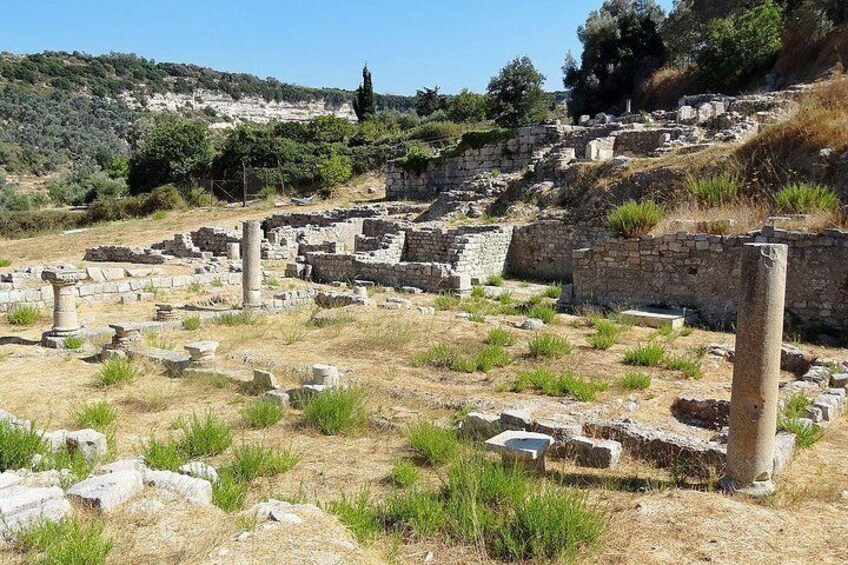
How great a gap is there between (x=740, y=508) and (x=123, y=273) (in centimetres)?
1759

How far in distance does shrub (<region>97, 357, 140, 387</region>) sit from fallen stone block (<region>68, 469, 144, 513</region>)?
14.2 feet

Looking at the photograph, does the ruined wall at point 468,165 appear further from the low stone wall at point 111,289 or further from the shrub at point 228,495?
the shrub at point 228,495

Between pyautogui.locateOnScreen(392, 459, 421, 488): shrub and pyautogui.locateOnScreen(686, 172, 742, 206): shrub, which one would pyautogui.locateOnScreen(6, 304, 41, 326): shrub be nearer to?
→ pyautogui.locateOnScreen(392, 459, 421, 488): shrub

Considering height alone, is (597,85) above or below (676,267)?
above

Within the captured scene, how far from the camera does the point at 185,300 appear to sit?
16812 mm

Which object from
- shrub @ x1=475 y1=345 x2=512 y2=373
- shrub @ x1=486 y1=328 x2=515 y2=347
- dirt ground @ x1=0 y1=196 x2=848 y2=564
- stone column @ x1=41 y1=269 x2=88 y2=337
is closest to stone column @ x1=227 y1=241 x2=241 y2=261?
dirt ground @ x1=0 y1=196 x2=848 y2=564

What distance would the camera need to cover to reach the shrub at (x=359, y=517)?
4887mm

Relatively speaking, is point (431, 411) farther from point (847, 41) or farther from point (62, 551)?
point (847, 41)

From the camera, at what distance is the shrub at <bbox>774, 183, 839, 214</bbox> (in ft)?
42.3

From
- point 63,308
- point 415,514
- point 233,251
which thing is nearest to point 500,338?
point 415,514

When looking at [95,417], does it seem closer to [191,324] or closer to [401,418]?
[401,418]

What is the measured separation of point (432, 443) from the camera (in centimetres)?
660

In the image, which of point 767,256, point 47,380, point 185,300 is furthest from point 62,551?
point 185,300

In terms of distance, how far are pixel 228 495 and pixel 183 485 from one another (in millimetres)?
339
